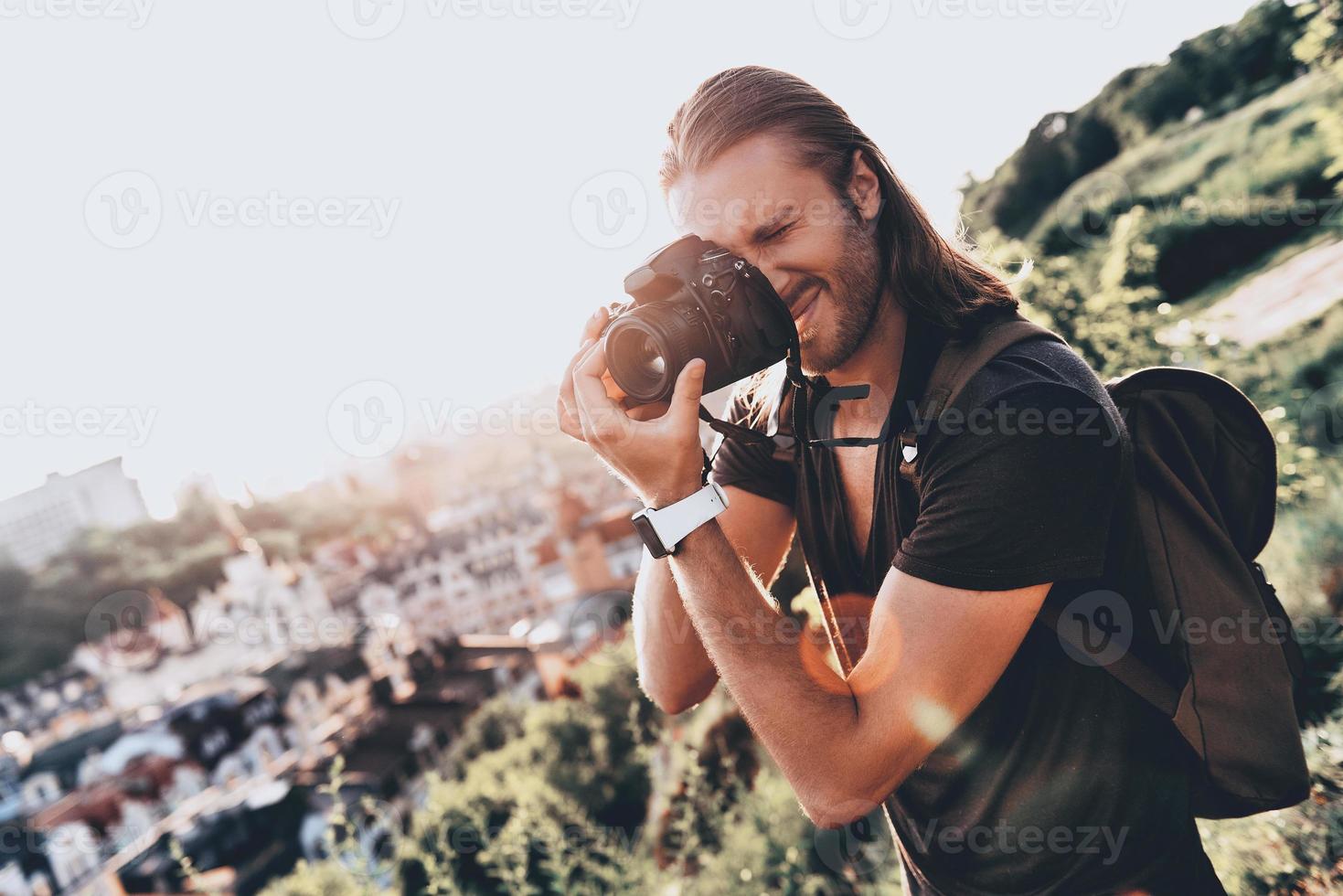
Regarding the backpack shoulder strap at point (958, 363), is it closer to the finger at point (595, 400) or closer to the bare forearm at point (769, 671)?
the bare forearm at point (769, 671)

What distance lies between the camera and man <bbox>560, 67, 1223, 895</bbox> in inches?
41.0

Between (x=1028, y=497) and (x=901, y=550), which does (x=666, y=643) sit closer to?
(x=901, y=550)

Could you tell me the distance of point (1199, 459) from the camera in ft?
4.14

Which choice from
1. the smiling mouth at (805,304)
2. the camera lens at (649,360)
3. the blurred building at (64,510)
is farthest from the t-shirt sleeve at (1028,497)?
the blurred building at (64,510)

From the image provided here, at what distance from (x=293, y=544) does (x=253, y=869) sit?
141 ft

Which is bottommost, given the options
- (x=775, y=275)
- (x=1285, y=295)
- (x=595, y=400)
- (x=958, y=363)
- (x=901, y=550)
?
(x=1285, y=295)

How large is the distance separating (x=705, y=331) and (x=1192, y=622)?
0.95 meters

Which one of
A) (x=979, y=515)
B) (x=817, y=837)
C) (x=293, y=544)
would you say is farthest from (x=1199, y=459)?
(x=293, y=544)

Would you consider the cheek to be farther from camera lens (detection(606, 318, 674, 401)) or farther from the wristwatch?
the wristwatch

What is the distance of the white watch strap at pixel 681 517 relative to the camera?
4.14ft

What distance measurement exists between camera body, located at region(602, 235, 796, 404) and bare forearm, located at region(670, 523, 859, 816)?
0.31m

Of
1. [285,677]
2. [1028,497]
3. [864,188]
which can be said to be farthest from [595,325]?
[285,677]

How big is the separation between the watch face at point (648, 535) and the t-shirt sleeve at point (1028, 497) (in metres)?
0.44

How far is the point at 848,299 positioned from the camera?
4.64ft
